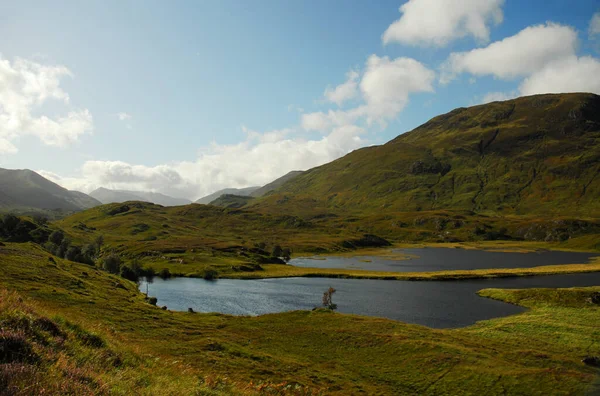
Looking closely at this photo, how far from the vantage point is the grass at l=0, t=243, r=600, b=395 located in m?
36.3

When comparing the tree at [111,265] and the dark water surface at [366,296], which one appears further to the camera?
the tree at [111,265]

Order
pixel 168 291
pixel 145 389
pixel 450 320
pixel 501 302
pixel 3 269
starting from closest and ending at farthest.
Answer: pixel 145 389
pixel 3 269
pixel 450 320
pixel 501 302
pixel 168 291

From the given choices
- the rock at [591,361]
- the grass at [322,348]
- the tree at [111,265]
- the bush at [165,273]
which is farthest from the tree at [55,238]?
the rock at [591,361]

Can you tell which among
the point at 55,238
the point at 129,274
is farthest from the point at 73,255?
the point at 55,238

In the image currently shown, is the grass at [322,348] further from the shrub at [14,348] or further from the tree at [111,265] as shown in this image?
the tree at [111,265]

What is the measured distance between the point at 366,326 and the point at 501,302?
59581 millimetres

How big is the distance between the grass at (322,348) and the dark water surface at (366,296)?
53.7 feet

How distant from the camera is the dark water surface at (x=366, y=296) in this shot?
316ft

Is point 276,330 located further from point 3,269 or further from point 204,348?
point 3,269

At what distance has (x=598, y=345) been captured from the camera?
59906 millimetres

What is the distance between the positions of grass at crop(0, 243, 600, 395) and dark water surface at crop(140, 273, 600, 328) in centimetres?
1635

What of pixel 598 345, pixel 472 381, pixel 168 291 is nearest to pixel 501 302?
pixel 598 345

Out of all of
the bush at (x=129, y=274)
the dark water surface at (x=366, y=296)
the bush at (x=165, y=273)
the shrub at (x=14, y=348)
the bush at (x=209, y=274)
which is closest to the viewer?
the shrub at (x=14, y=348)

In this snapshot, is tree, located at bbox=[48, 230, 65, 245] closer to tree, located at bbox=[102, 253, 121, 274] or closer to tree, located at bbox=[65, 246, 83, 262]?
tree, located at bbox=[65, 246, 83, 262]
